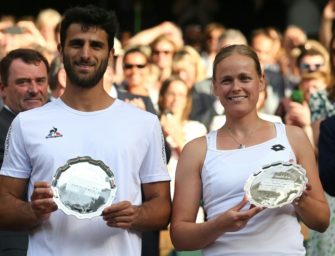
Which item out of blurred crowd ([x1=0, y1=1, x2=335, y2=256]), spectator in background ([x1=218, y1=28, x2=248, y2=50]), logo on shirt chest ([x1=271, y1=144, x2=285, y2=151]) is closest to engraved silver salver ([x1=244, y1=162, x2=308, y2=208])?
logo on shirt chest ([x1=271, y1=144, x2=285, y2=151])

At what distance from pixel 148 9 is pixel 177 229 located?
12329 millimetres

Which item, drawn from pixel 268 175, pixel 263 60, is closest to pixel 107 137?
pixel 268 175

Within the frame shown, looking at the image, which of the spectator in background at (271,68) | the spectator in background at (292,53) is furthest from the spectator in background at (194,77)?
the spectator in background at (292,53)

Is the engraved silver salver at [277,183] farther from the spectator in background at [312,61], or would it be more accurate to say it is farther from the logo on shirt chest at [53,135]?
the spectator in background at [312,61]

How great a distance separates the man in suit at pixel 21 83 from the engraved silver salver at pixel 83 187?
1434mm

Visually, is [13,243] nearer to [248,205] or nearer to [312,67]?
[248,205]

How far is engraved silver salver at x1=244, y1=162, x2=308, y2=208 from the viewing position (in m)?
5.27

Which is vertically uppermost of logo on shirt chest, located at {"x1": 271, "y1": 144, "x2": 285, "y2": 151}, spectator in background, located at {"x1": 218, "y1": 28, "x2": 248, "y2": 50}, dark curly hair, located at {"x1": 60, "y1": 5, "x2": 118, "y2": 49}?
dark curly hair, located at {"x1": 60, "y1": 5, "x2": 118, "y2": 49}

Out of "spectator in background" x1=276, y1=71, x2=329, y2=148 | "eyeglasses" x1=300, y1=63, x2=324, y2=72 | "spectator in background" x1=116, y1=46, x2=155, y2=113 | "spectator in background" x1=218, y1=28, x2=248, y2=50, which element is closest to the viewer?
"spectator in background" x1=276, y1=71, x2=329, y2=148

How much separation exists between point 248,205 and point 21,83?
208 cm

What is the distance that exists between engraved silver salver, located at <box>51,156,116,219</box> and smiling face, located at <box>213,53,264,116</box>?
2.37 feet

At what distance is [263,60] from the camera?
12766mm

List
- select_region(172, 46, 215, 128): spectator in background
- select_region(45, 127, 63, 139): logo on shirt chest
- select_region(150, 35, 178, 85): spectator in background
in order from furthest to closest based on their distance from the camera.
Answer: select_region(150, 35, 178, 85): spectator in background < select_region(172, 46, 215, 128): spectator in background < select_region(45, 127, 63, 139): logo on shirt chest

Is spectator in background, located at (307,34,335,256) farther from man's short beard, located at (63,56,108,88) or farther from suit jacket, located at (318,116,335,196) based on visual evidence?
man's short beard, located at (63,56,108,88)
